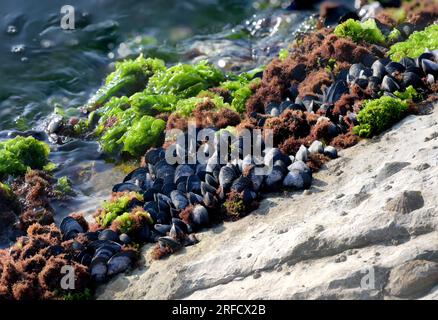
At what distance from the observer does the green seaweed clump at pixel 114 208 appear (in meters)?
8.23

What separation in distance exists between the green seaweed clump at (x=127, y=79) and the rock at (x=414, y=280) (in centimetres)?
778

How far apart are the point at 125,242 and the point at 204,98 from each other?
363 cm

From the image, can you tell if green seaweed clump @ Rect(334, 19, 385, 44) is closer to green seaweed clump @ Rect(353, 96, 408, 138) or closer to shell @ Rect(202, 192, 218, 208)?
green seaweed clump @ Rect(353, 96, 408, 138)

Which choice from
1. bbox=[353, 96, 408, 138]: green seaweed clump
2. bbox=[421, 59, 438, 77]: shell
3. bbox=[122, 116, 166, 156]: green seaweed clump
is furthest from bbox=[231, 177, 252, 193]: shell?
bbox=[421, 59, 438, 77]: shell

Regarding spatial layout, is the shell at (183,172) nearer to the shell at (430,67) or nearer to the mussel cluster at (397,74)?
the mussel cluster at (397,74)

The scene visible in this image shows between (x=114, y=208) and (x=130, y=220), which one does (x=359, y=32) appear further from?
(x=130, y=220)

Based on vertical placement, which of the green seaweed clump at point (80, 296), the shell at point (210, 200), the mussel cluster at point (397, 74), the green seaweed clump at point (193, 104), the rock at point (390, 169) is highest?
the mussel cluster at point (397, 74)

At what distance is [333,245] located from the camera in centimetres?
652

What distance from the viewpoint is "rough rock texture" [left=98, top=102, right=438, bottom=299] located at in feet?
19.6

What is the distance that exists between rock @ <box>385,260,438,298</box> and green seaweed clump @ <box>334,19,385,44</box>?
19.8 feet

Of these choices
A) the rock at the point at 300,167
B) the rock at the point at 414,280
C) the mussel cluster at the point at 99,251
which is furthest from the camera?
the rock at the point at 300,167

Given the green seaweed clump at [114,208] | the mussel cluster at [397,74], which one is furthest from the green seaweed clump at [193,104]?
the green seaweed clump at [114,208]

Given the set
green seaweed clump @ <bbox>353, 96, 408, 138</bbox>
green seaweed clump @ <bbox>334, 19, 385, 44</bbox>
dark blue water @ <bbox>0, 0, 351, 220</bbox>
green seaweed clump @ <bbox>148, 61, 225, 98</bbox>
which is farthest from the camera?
dark blue water @ <bbox>0, 0, 351, 220</bbox>
